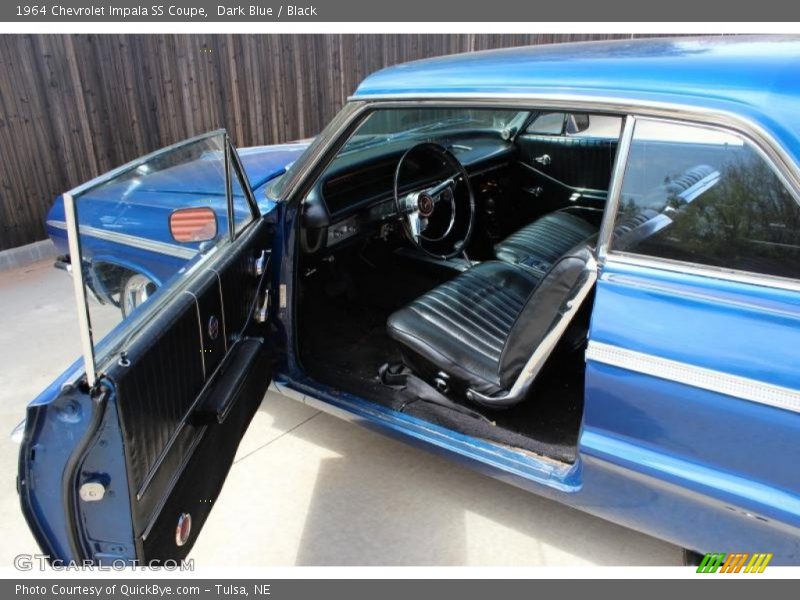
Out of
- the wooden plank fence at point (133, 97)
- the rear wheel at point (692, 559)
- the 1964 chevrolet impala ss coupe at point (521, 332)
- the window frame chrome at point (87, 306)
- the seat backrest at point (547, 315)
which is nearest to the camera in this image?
the window frame chrome at point (87, 306)

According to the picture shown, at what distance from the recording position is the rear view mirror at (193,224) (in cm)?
228

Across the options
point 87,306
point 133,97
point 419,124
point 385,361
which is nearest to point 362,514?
point 385,361

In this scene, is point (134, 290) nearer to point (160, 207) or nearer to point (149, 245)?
point (149, 245)

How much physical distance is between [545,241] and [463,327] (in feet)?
3.46

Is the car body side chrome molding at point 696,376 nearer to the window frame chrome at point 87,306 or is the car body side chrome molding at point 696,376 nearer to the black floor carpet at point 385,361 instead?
the black floor carpet at point 385,361

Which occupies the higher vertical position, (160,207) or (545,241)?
(160,207)

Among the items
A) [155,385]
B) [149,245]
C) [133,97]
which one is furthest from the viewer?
[133,97]

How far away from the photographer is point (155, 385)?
A: 5.03 ft

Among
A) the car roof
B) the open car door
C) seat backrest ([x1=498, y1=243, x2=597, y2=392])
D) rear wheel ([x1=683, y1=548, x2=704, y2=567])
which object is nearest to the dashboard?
the open car door

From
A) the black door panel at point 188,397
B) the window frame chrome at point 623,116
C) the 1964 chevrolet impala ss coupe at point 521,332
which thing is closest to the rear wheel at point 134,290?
the 1964 chevrolet impala ss coupe at point 521,332

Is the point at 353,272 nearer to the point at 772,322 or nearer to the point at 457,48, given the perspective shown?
the point at 772,322

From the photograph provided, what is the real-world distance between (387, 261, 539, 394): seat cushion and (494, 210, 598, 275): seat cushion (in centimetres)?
36

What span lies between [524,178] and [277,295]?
222cm

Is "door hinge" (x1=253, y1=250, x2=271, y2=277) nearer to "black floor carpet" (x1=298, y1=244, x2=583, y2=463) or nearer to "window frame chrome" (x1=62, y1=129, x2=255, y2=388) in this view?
"window frame chrome" (x1=62, y1=129, x2=255, y2=388)
